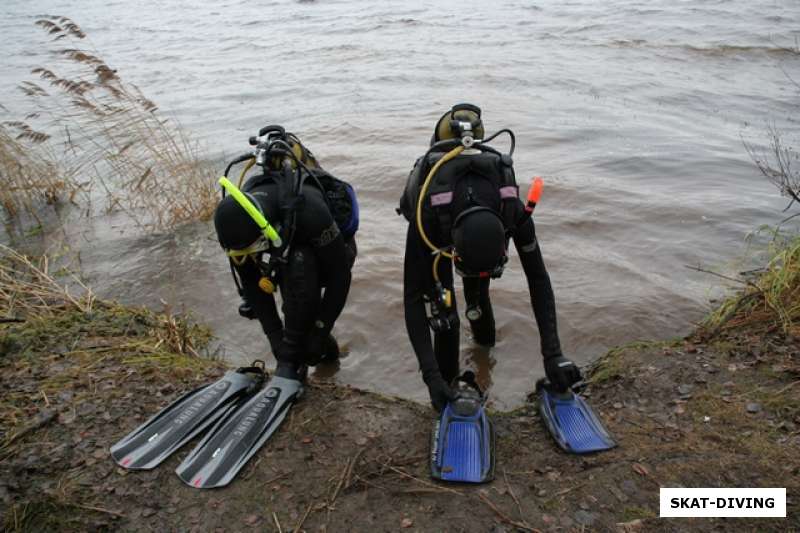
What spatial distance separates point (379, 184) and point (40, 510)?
483cm

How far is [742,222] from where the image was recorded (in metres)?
5.28

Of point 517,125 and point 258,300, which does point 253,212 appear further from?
point 517,125

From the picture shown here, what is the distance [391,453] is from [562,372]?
938 millimetres

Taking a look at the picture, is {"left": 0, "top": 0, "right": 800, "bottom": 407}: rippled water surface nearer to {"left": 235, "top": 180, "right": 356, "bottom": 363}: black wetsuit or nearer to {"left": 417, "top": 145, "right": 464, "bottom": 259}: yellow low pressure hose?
{"left": 235, "top": 180, "right": 356, "bottom": 363}: black wetsuit

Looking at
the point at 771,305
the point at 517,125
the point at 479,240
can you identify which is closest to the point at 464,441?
the point at 479,240

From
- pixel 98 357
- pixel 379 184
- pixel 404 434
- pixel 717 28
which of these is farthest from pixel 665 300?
pixel 717 28

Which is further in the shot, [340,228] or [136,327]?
[136,327]

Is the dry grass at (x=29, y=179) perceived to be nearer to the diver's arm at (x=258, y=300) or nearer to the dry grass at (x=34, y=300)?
the dry grass at (x=34, y=300)

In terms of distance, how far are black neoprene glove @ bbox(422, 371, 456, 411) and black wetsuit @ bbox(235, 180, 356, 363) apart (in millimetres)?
681

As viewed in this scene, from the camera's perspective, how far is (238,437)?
105 inches

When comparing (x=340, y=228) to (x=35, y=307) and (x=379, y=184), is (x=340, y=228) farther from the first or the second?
(x=379, y=184)

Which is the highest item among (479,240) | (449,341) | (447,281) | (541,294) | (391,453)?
(479,240)

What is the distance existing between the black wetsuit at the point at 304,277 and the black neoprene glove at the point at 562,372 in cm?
116

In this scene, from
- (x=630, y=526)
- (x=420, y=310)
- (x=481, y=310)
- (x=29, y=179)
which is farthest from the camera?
(x=29, y=179)
